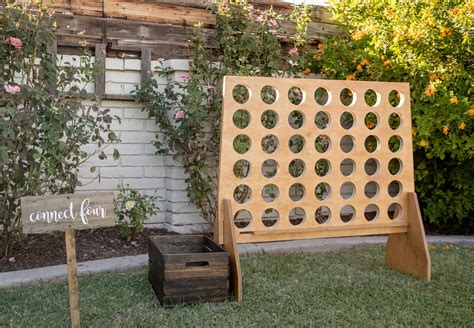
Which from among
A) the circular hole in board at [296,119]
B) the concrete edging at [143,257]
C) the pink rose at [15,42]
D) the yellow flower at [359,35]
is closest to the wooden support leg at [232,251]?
the concrete edging at [143,257]

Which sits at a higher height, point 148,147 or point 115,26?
point 115,26

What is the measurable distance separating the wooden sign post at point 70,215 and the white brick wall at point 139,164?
75.8 inches

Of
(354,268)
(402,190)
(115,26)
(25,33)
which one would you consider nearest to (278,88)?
(402,190)

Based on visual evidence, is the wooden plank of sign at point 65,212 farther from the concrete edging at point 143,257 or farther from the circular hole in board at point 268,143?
the circular hole in board at point 268,143

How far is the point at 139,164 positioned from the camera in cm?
457

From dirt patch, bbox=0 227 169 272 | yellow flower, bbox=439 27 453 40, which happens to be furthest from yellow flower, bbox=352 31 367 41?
dirt patch, bbox=0 227 169 272

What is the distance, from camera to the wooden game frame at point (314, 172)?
3.24 m

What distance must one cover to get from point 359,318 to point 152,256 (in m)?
1.25

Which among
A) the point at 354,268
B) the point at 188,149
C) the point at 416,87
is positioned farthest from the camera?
the point at 416,87

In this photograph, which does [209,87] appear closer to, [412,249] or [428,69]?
[428,69]

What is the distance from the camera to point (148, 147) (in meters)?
4.61

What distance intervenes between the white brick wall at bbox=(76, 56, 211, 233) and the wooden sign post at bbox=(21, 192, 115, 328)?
6.32 feet

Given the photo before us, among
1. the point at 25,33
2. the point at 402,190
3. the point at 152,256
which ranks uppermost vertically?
the point at 25,33

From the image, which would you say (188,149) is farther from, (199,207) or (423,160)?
(423,160)
